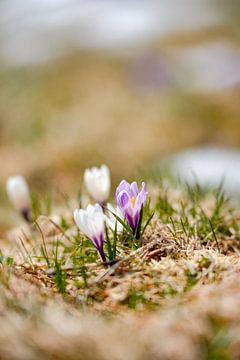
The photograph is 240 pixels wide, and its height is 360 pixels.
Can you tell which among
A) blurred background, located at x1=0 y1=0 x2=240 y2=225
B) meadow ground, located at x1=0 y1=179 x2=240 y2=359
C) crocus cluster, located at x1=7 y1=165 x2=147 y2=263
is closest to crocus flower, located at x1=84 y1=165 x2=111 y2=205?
meadow ground, located at x1=0 y1=179 x2=240 y2=359

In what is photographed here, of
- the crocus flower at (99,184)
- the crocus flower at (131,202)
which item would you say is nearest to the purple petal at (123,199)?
the crocus flower at (131,202)

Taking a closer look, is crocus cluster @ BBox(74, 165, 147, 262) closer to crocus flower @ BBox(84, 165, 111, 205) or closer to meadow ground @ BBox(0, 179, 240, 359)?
meadow ground @ BBox(0, 179, 240, 359)

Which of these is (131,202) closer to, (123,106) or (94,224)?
(94,224)

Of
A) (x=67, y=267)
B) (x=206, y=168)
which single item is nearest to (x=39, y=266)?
(x=67, y=267)

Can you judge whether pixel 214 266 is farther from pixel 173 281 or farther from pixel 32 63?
pixel 32 63

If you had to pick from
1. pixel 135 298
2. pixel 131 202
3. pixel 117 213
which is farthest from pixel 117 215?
pixel 135 298

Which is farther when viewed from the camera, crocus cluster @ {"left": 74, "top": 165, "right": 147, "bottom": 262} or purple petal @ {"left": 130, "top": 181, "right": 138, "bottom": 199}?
purple petal @ {"left": 130, "top": 181, "right": 138, "bottom": 199}

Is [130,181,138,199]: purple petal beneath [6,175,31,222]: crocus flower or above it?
beneath

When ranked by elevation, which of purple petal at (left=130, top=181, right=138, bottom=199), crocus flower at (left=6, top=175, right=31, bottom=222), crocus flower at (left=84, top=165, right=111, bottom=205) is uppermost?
crocus flower at (left=6, top=175, right=31, bottom=222)
